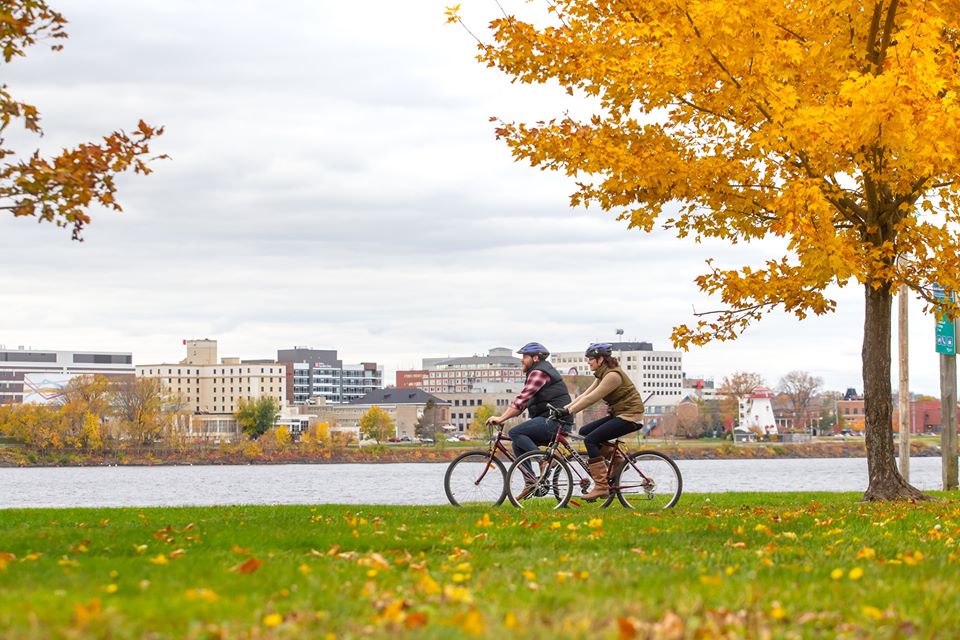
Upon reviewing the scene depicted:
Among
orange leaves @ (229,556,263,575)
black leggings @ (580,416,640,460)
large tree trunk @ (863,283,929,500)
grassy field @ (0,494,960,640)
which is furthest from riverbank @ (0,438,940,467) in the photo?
orange leaves @ (229,556,263,575)

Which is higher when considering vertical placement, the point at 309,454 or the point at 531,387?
the point at 531,387

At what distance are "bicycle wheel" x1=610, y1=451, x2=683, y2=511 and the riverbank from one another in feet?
358

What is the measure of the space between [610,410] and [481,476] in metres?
1.81

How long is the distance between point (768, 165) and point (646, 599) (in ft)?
34.7

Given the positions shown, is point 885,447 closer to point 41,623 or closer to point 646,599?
point 646,599

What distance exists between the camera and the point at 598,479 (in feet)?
50.8

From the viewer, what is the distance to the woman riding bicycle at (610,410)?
595 inches

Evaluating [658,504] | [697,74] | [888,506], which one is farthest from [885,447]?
[697,74]

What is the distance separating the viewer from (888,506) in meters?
15.8

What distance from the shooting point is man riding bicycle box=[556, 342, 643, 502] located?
1510 cm

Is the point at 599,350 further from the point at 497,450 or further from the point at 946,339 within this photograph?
the point at 946,339

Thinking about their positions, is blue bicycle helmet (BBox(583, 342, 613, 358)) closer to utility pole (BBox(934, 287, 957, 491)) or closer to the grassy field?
the grassy field

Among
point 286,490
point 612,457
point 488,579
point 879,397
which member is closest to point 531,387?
point 612,457

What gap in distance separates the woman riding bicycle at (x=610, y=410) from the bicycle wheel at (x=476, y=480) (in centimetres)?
109
